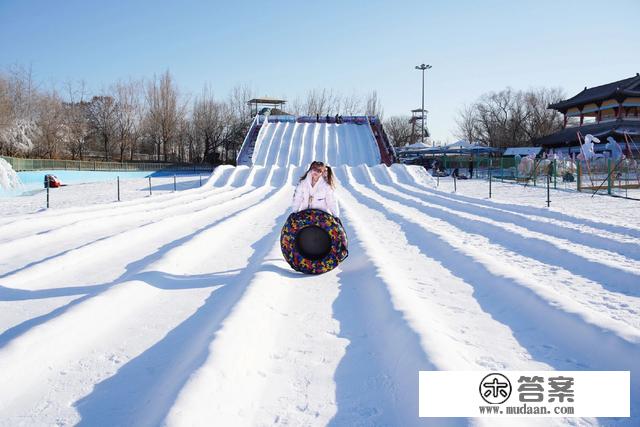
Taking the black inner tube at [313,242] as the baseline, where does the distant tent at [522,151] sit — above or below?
above

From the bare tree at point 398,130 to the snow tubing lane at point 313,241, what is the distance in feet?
205

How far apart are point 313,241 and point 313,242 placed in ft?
0.04

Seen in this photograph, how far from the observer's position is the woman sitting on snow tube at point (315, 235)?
5.30m

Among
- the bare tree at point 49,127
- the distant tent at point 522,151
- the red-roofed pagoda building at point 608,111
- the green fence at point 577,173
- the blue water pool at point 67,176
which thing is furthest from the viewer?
the distant tent at point 522,151

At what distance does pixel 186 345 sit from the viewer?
3.30m

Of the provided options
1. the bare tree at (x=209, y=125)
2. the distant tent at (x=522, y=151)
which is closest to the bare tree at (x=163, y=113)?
the bare tree at (x=209, y=125)

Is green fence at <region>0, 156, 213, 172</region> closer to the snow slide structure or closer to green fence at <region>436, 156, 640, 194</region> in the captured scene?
the snow slide structure

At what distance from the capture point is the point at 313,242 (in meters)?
Answer: 5.38

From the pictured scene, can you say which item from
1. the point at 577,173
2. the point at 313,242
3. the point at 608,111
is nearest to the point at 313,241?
the point at 313,242

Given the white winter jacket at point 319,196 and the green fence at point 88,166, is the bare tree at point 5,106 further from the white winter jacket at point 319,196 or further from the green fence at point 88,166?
the white winter jacket at point 319,196

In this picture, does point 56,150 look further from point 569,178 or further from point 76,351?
point 76,351

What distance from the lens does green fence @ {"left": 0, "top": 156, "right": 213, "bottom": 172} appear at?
24.2m

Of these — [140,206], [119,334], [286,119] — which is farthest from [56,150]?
[119,334]

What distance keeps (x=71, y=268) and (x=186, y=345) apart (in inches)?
118
